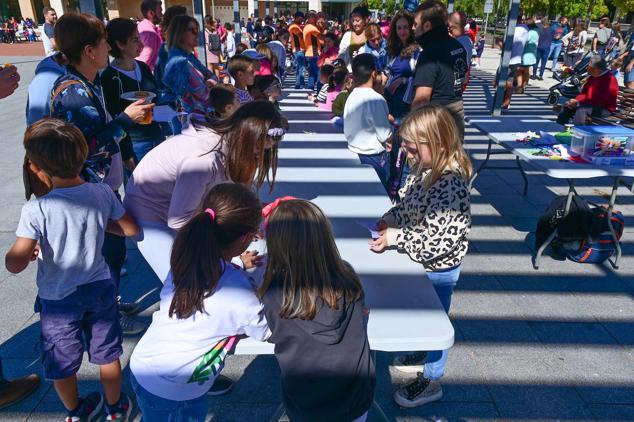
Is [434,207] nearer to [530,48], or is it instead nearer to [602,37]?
[530,48]

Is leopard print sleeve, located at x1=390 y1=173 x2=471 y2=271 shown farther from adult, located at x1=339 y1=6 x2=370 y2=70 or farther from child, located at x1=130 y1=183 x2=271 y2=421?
adult, located at x1=339 y1=6 x2=370 y2=70

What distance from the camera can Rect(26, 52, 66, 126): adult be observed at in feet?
8.48

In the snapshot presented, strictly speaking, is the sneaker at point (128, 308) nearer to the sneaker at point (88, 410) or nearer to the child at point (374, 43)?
the sneaker at point (88, 410)

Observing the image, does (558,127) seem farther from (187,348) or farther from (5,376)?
(5,376)

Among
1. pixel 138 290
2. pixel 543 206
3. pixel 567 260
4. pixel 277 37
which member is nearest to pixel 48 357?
pixel 138 290

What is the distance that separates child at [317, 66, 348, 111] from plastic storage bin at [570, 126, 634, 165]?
2.89m

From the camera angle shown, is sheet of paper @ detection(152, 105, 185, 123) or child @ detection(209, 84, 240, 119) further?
sheet of paper @ detection(152, 105, 185, 123)

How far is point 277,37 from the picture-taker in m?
13.4

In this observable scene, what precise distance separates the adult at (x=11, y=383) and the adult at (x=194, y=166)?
97 cm

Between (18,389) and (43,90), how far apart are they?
1684mm

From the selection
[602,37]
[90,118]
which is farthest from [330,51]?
[602,37]

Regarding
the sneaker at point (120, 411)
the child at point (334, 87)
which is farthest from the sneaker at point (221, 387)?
the child at point (334, 87)

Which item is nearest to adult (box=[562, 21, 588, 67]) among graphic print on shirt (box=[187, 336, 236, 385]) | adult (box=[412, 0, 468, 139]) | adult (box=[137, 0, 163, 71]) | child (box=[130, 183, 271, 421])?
adult (box=[412, 0, 468, 139])

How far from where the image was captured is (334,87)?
5902 mm
